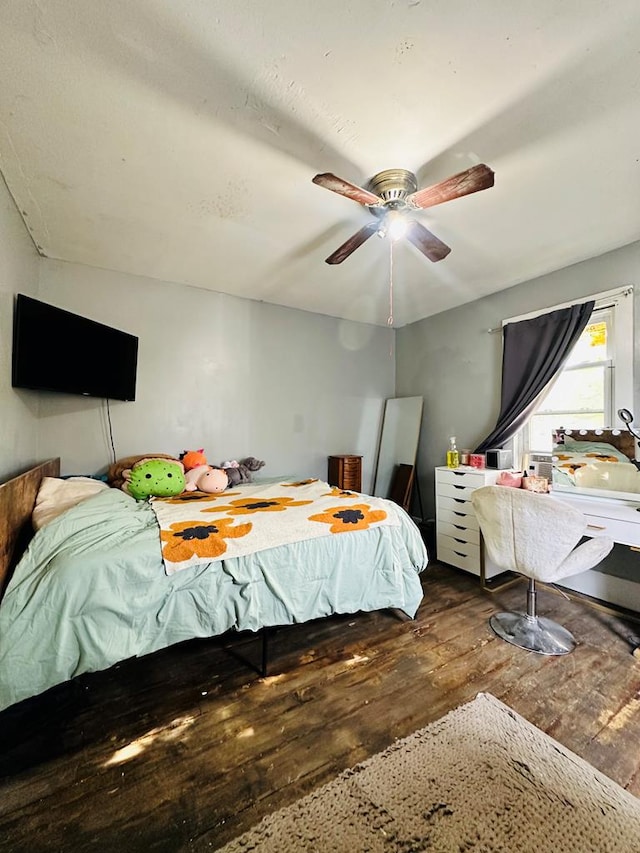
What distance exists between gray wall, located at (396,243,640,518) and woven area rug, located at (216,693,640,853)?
2.26 meters

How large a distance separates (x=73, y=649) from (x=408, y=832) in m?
1.33

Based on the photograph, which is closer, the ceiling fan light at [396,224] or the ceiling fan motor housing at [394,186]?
the ceiling fan motor housing at [394,186]

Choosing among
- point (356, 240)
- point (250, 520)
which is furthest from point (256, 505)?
point (356, 240)

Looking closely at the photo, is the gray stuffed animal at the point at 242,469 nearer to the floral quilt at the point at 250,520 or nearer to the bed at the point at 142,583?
the floral quilt at the point at 250,520

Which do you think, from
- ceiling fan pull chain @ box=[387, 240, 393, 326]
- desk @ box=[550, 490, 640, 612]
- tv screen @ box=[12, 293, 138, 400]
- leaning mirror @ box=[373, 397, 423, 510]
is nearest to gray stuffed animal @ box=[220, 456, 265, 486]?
tv screen @ box=[12, 293, 138, 400]

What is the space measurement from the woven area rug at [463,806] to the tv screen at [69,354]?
8.34 ft

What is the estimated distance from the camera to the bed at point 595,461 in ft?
7.99

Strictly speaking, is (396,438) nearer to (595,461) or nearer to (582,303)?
(595,461)

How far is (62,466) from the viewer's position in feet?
9.32

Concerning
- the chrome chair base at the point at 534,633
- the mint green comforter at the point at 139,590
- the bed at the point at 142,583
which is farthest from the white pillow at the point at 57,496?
the chrome chair base at the point at 534,633

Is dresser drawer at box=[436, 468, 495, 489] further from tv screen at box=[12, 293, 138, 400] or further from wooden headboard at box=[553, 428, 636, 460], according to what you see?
tv screen at box=[12, 293, 138, 400]

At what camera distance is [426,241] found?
2037 mm

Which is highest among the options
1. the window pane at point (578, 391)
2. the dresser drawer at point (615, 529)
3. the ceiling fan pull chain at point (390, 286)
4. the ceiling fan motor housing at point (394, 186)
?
the ceiling fan pull chain at point (390, 286)

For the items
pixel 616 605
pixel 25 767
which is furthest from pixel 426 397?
pixel 25 767
